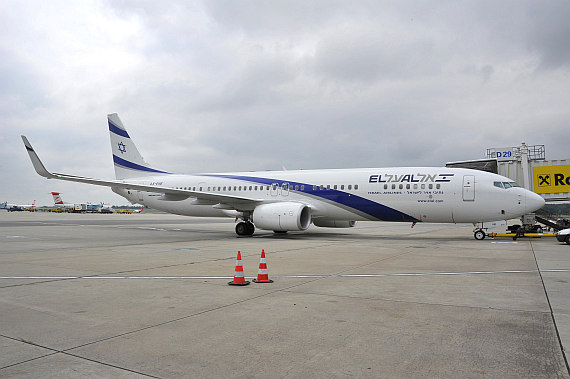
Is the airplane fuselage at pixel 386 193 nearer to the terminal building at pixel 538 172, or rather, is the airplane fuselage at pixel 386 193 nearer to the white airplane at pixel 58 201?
the terminal building at pixel 538 172

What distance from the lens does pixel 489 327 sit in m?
4.62

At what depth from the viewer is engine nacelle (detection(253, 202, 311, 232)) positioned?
1806 cm

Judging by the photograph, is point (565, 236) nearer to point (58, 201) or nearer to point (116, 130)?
point (116, 130)

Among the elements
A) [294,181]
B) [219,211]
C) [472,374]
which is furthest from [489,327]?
[219,211]

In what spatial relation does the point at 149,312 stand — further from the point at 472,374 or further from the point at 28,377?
the point at 472,374

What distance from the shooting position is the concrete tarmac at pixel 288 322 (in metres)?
3.54

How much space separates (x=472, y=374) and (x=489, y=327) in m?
1.48

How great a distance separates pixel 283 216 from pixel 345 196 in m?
2.99

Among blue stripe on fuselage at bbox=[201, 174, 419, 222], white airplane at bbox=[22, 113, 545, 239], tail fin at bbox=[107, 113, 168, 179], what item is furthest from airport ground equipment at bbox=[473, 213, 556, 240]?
tail fin at bbox=[107, 113, 168, 179]

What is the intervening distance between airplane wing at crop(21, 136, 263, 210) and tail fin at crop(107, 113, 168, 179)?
5.58 metres

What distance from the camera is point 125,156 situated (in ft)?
83.4

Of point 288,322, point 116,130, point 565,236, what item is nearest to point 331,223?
point 565,236

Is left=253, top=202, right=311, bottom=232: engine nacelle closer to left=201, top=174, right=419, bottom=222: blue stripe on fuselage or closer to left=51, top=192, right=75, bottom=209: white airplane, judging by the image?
left=201, top=174, right=419, bottom=222: blue stripe on fuselage

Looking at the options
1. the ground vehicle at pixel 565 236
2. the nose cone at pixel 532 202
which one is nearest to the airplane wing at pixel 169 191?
the nose cone at pixel 532 202
